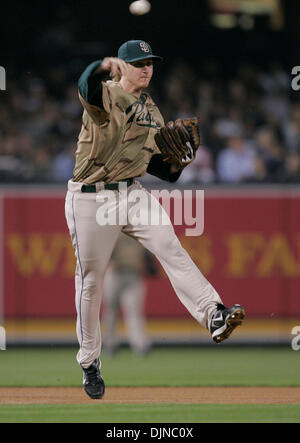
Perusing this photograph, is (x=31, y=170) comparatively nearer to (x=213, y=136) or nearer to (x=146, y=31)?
(x=213, y=136)

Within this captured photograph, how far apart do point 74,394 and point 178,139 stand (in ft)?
7.21

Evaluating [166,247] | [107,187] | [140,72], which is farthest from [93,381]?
[140,72]

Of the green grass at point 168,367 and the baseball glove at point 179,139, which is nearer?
the baseball glove at point 179,139

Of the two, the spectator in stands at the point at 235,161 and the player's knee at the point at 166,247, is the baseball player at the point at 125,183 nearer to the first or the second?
the player's knee at the point at 166,247

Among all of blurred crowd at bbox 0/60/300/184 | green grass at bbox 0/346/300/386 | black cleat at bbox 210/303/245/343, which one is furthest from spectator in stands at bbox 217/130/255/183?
black cleat at bbox 210/303/245/343

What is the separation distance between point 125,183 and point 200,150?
504cm

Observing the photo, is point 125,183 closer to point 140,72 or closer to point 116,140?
point 116,140

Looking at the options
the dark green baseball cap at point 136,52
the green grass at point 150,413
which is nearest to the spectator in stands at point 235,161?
the green grass at point 150,413

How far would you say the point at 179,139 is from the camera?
19.8 ft

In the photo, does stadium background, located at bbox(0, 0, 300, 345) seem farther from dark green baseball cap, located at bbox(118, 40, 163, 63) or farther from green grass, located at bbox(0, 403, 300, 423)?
dark green baseball cap, located at bbox(118, 40, 163, 63)

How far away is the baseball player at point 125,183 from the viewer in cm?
586

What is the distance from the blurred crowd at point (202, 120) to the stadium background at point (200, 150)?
0.02 m

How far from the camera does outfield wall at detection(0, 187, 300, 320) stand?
10.4 meters

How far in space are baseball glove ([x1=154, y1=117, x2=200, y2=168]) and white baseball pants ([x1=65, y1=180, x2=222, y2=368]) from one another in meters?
0.31
